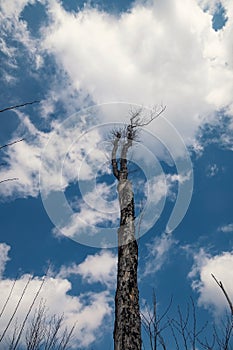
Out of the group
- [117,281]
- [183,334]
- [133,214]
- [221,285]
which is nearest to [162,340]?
[183,334]

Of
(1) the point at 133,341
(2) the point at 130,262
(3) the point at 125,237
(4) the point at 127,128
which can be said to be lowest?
(1) the point at 133,341

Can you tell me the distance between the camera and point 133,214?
5.47 m

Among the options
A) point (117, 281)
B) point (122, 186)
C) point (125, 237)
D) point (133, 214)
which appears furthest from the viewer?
point (122, 186)

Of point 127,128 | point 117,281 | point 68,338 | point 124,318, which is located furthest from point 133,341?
point 127,128

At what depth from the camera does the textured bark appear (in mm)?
3816

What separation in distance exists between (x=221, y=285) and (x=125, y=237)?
350cm

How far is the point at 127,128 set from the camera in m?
8.37

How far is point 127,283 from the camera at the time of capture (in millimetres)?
4375

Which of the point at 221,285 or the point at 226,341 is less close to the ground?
the point at 226,341

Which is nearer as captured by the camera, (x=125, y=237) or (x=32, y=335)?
(x=125, y=237)

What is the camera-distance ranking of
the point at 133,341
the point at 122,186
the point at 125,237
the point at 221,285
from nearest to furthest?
the point at 221,285
the point at 133,341
the point at 125,237
the point at 122,186

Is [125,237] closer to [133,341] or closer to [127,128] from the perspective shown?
[133,341]

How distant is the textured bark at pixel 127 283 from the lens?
3.82 meters

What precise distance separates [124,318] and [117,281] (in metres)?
0.63
